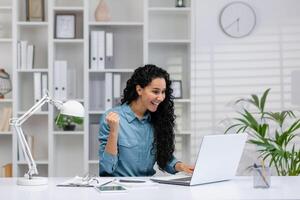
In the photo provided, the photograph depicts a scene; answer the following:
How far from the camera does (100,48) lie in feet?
15.0

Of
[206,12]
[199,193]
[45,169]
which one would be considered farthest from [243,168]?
[199,193]

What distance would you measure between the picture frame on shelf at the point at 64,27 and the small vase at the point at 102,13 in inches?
8.3

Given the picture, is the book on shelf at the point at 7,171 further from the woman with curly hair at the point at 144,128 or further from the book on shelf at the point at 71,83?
the woman with curly hair at the point at 144,128

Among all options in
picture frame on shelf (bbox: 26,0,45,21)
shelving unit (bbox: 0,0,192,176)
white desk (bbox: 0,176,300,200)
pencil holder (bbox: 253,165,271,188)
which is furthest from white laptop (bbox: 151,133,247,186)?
picture frame on shelf (bbox: 26,0,45,21)

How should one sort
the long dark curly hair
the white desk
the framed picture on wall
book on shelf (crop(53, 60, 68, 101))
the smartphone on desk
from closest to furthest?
the white desk → the smartphone on desk → the long dark curly hair → book on shelf (crop(53, 60, 68, 101)) → the framed picture on wall

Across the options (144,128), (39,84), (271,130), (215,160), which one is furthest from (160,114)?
(271,130)

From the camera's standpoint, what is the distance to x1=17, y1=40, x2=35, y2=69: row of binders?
4539mm

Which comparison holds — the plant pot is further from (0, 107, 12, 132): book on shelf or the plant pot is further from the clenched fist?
the clenched fist

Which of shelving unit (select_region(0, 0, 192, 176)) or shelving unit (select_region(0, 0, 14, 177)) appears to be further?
shelving unit (select_region(0, 0, 14, 177))

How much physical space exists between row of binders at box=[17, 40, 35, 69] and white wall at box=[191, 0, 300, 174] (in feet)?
4.52

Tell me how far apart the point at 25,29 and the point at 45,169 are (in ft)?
4.08

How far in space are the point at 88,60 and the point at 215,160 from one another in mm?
2216

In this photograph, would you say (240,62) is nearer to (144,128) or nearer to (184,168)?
(144,128)

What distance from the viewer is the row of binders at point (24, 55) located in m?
4.54
